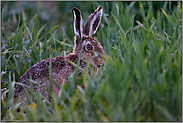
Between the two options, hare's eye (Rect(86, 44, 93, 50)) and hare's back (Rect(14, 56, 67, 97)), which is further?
hare's eye (Rect(86, 44, 93, 50))

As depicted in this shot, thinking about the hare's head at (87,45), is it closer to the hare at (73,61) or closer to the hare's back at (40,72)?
the hare at (73,61)

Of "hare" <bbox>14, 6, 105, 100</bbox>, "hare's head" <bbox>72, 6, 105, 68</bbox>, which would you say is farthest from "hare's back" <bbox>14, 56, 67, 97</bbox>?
"hare's head" <bbox>72, 6, 105, 68</bbox>

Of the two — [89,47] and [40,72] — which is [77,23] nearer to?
[89,47]

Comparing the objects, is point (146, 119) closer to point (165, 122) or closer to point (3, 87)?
point (165, 122)

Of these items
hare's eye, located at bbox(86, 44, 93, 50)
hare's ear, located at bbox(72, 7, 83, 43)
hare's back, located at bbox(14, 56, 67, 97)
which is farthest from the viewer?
hare's eye, located at bbox(86, 44, 93, 50)

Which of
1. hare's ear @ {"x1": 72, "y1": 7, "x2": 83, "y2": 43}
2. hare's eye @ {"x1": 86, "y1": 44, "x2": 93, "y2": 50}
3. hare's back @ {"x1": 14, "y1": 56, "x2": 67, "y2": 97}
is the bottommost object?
hare's back @ {"x1": 14, "y1": 56, "x2": 67, "y2": 97}

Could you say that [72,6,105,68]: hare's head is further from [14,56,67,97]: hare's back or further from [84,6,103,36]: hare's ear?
[14,56,67,97]: hare's back

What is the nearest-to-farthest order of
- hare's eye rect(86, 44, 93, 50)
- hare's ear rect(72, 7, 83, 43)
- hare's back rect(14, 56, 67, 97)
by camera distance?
hare's back rect(14, 56, 67, 97) < hare's ear rect(72, 7, 83, 43) < hare's eye rect(86, 44, 93, 50)
